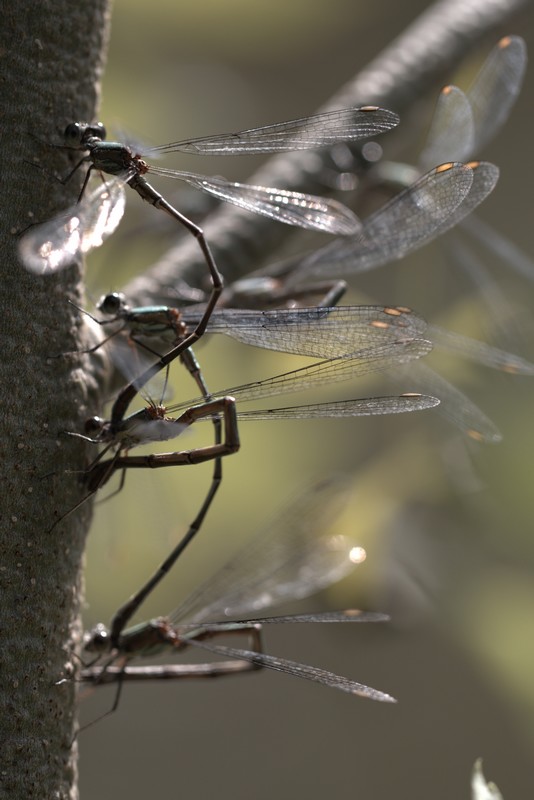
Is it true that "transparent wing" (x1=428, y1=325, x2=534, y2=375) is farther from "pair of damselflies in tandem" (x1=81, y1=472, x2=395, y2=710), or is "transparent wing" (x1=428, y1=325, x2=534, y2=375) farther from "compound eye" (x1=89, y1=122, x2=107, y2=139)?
"compound eye" (x1=89, y1=122, x2=107, y2=139)

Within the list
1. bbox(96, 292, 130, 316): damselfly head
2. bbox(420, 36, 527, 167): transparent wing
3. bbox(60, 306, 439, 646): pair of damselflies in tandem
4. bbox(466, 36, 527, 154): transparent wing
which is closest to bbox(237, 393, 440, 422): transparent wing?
bbox(60, 306, 439, 646): pair of damselflies in tandem

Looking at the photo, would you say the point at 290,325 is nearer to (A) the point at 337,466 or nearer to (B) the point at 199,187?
(B) the point at 199,187

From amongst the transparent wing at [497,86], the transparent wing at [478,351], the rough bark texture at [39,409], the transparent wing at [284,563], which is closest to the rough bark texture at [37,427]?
the rough bark texture at [39,409]

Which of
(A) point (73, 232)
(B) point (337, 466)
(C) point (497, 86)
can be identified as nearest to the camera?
(A) point (73, 232)

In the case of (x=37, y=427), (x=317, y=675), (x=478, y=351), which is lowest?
(x=317, y=675)

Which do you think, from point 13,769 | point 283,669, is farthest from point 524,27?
point 13,769

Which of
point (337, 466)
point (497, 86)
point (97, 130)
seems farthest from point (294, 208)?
point (337, 466)

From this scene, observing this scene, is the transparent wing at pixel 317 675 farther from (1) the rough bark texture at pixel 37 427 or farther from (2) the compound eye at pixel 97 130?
(2) the compound eye at pixel 97 130
